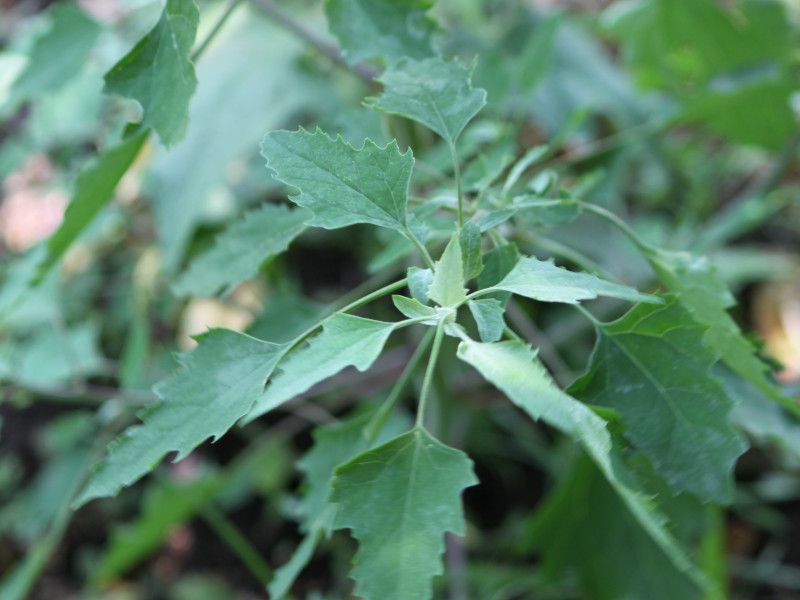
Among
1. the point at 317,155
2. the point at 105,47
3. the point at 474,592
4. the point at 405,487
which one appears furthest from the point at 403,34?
the point at 105,47

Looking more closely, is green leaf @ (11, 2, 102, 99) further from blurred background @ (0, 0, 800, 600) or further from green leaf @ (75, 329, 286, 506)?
green leaf @ (75, 329, 286, 506)

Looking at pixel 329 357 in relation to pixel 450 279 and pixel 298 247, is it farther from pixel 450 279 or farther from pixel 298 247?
pixel 298 247

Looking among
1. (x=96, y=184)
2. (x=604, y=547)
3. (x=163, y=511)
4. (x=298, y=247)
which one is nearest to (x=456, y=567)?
(x=604, y=547)

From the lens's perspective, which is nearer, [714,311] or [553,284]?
[553,284]

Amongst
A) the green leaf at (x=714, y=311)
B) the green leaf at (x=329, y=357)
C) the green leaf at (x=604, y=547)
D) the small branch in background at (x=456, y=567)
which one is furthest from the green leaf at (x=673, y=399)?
the small branch in background at (x=456, y=567)

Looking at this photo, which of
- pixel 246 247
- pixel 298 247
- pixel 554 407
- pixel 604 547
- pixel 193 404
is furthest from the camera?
pixel 298 247
